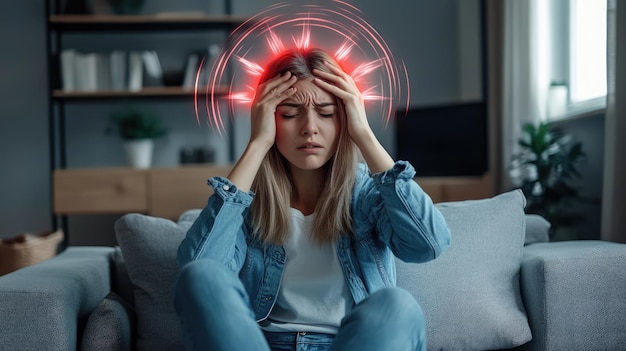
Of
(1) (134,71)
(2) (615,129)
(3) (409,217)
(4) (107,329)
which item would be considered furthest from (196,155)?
(3) (409,217)

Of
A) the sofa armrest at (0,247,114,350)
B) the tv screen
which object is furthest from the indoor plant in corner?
the sofa armrest at (0,247,114,350)

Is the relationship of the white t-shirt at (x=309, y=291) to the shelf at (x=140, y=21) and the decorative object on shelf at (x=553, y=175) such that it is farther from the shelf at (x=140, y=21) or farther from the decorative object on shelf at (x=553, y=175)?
the shelf at (x=140, y=21)

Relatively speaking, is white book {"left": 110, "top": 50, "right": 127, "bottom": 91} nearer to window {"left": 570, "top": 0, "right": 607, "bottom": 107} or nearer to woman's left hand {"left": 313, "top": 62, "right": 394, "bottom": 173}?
window {"left": 570, "top": 0, "right": 607, "bottom": 107}

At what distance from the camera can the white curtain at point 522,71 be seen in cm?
413

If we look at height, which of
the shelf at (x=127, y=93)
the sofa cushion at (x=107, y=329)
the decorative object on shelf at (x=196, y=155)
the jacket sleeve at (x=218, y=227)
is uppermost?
the shelf at (x=127, y=93)

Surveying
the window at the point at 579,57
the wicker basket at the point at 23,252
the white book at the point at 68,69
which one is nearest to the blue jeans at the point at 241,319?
the window at the point at 579,57

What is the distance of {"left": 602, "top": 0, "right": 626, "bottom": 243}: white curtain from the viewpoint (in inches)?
110

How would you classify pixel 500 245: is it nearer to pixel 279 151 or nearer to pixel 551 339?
pixel 551 339

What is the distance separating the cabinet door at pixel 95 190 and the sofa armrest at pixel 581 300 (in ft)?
10.8

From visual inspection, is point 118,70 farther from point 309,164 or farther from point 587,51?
point 309,164

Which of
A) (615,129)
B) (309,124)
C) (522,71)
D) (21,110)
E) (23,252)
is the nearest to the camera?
(309,124)

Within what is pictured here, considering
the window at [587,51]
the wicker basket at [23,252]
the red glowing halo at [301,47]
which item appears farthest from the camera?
the wicker basket at [23,252]

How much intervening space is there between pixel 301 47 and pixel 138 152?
3.23 m

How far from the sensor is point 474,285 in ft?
6.20
